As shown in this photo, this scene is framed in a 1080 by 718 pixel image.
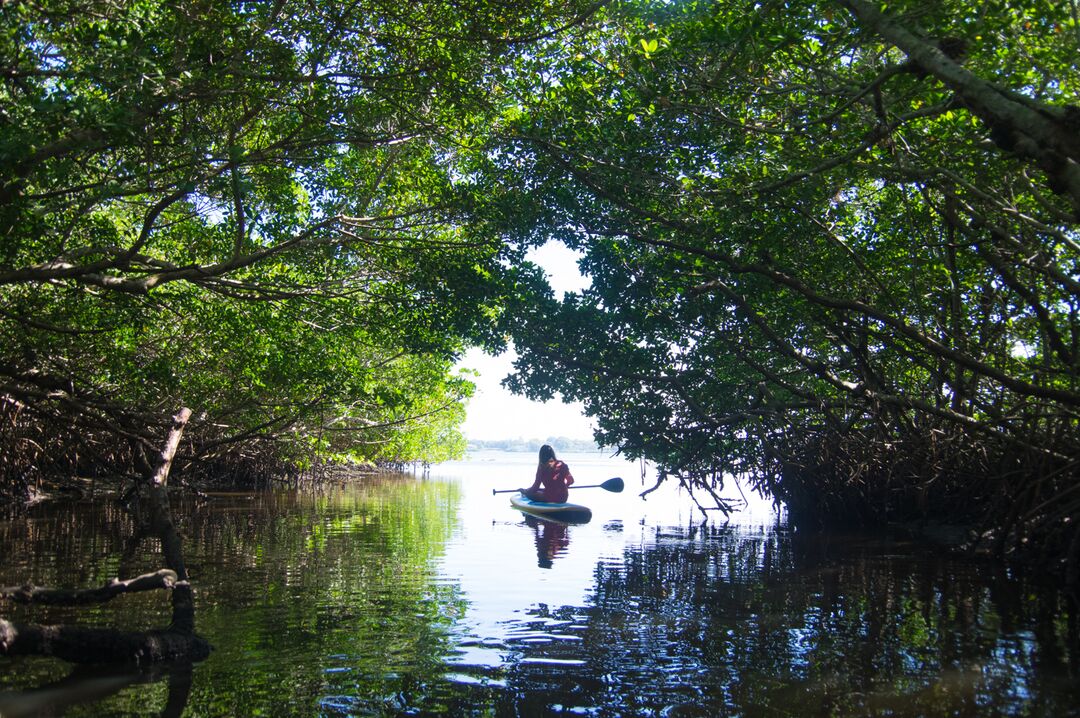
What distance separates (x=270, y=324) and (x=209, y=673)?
19.4 feet

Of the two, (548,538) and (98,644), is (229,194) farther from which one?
(548,538)

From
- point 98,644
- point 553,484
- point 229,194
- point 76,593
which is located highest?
point 229,194

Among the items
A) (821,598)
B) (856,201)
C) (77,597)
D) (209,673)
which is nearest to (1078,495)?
(821,598)

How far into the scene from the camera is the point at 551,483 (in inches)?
533

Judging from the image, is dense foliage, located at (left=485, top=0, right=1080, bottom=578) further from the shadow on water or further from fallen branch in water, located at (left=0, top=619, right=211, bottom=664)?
fallen branch in water, located at (left=0, top=619, right=211, bottom=664)

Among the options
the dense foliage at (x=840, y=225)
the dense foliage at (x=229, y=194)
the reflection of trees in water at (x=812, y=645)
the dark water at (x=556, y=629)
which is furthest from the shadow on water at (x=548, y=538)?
the dense foliage at (x=229, y=194)

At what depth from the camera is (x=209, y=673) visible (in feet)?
13.8

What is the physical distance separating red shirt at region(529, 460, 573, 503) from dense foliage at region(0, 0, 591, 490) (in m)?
3.35

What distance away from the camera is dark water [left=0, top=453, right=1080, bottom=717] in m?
3.94

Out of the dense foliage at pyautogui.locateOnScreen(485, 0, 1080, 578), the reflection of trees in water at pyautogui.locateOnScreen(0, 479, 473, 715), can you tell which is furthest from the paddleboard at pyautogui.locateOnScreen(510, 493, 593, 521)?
the dense foliage at pyautogui.locateOnScreen(485, 0, 1080, 578)

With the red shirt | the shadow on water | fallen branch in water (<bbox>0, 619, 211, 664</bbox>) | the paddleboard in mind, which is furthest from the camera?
the red shirt

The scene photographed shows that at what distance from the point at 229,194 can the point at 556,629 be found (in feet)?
14.6

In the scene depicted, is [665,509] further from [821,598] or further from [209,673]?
[209,673]

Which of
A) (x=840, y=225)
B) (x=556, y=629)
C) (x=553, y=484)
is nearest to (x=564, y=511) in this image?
(x=553, y=484)
